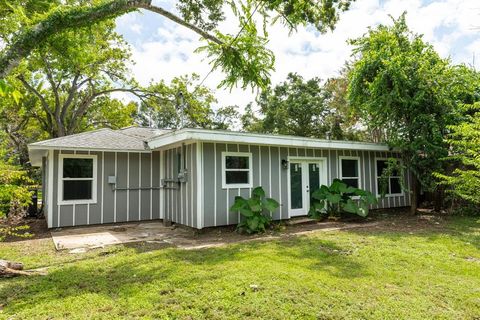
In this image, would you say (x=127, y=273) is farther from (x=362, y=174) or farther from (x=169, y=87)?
(x=169, y=87)

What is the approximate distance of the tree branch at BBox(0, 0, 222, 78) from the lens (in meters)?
5.25

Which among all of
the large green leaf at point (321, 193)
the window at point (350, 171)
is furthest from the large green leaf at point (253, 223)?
the window at point (350, 171)

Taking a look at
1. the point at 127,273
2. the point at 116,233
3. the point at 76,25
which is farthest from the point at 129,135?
the point at 127,273

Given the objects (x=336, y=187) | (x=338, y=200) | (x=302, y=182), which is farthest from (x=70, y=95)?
(x=338, y=200)

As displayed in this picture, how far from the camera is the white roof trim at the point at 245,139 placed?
273 inches

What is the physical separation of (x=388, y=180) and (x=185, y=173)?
7.80m

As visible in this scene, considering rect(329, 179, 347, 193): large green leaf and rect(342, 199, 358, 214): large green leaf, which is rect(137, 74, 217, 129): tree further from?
rect(342, 199, 358, 214): large green leaf

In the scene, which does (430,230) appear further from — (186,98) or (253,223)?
(186,98)

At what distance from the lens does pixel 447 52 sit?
10.7 meters

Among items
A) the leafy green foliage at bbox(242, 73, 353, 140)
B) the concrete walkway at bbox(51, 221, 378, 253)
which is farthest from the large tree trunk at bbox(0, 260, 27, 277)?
the leafy green foliage at bbox(242, 73, 353, 140)

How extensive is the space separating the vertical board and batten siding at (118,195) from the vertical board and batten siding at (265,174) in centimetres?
298

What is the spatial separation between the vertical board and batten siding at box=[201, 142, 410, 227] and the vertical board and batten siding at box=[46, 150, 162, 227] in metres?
2.98

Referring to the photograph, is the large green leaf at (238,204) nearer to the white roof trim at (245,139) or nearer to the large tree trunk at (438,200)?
the white roof trim at (245,139)

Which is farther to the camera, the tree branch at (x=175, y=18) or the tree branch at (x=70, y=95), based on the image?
the tree branch at (x=70, y=95)
